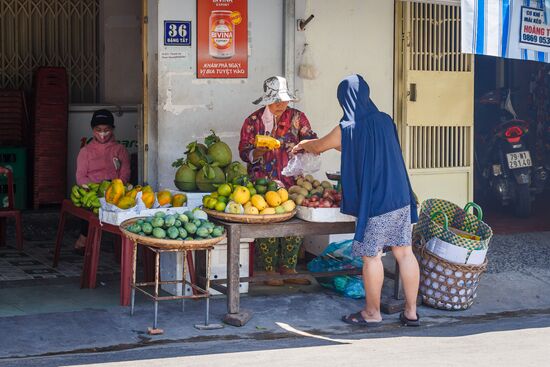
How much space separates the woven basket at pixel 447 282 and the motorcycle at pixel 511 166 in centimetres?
395

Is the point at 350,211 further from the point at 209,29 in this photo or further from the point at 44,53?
the point at 44,53

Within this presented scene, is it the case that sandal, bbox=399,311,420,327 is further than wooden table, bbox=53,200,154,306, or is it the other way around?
wooden table, bbox=53,200,154,306

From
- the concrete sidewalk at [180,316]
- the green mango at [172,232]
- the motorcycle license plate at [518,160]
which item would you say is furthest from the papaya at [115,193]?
the motorcycle license plate at [518,160]

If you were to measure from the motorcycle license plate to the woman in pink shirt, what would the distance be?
4527 mm

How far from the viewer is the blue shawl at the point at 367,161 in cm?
724

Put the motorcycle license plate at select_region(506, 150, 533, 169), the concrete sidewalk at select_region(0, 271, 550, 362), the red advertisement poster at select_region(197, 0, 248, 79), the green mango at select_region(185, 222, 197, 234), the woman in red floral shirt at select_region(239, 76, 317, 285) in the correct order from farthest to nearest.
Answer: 1. the motorcycle license plate at select_region(506, 150, 533, 169)
2. the red advertisement poster at select_region(197, 0, 248, 79)
3. the woman in red floral shirt at select_region(239, 76, 317, 285)
4. the green mango at select_region(185, 222, 197, 234)
5. the concrete sidewalk at select_region(0, 271, 550, 362)

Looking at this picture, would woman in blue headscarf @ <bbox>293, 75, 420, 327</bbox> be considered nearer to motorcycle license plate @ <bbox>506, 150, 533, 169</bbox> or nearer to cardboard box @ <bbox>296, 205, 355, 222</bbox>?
cardboard box @ <bbox>296, 205, 355, 222</bbox>

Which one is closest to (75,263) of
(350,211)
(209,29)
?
(209,29)

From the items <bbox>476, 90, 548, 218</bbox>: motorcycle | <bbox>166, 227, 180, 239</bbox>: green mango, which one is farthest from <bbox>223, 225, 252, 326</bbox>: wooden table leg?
<bbox>476, 90, 548, 218</bbox>: motorcycle

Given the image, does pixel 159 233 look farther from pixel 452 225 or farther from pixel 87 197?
pixel 452 225

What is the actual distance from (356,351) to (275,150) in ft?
7.19

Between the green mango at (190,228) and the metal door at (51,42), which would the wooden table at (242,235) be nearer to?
the green mango at (190,228)

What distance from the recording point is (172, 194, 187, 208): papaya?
7945mm

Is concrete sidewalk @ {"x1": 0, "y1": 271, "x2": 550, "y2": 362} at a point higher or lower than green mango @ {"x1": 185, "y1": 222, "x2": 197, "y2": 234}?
lower
